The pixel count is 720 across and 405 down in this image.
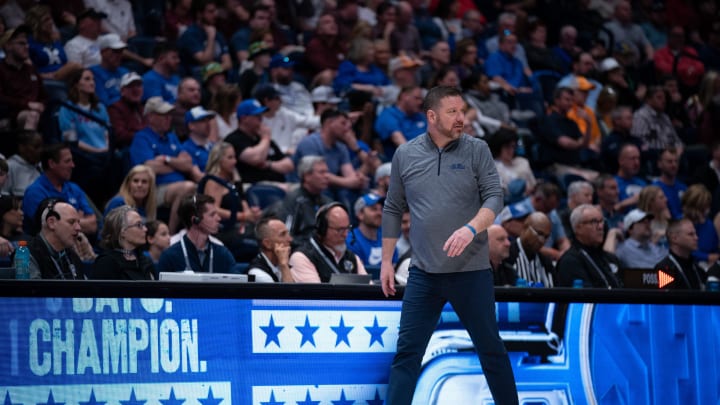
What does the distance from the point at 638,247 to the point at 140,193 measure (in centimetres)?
494

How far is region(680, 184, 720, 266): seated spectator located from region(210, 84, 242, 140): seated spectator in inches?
201

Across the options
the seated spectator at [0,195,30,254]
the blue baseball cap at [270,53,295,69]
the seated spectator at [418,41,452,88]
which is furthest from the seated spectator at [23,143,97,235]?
the seated spectator at [418,41,452,88]

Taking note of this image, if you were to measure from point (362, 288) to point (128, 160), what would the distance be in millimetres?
5087

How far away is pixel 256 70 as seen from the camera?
13.1 meters

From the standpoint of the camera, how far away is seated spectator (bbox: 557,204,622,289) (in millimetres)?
9219

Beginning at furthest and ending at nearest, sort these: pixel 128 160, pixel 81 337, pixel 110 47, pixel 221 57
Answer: pixel 221 57, pixel 110 47, pixel 128 160, pixel 81 337

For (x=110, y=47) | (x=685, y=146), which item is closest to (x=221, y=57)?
(x=110, y=47)

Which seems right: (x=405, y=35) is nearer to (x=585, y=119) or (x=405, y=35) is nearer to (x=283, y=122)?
(x=585, y=119)

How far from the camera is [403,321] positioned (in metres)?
6.13

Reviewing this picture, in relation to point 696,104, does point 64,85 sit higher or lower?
higher

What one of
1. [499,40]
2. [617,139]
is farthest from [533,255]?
[499,40]

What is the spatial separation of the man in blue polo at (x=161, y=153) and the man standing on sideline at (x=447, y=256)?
4.64 meters

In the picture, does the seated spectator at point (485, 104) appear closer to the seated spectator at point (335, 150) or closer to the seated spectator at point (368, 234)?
the seated spectator at point (335, 150)

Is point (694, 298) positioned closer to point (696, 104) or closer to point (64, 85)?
point (64, 85)
